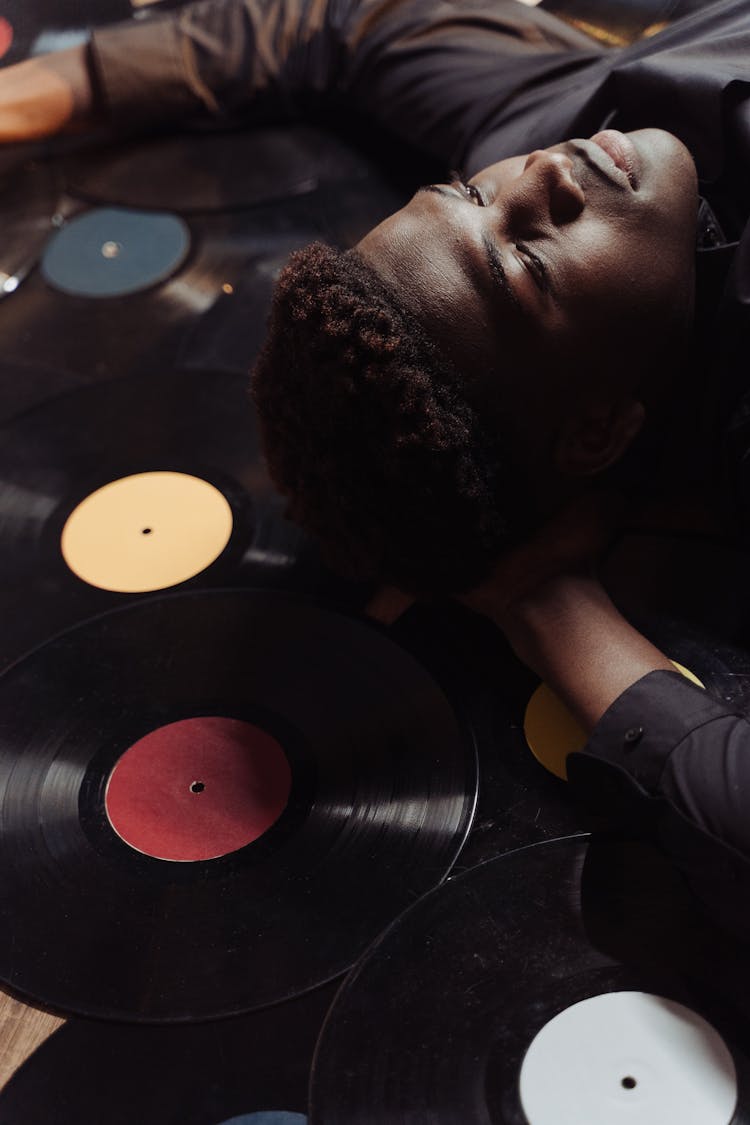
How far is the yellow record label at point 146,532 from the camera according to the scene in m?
1.33

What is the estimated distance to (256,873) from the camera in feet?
3.38

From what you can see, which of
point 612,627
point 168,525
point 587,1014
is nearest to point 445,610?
point 612,627

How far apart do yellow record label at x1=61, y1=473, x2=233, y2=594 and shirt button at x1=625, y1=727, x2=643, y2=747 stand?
1.79ft

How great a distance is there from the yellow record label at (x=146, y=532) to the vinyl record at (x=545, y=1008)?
1.73 ft

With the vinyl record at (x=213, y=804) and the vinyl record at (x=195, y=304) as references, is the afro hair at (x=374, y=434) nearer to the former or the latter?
the vinyl record at (x=213, y=804)

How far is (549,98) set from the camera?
155cm

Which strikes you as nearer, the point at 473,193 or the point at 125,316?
the point at 473,193

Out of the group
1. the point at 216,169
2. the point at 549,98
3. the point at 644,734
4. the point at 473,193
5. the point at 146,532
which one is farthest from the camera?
the point at 216,169

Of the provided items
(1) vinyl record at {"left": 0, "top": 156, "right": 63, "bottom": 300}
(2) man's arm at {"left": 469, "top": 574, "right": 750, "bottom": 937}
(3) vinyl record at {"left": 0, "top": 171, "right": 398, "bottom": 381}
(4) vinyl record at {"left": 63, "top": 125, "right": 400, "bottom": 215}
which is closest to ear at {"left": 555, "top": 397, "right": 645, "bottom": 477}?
(2) man's arm at {"left": 469, "top": 574, "right": 750, "bottom": 937}

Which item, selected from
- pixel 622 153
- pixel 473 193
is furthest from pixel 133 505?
pixel 622 153

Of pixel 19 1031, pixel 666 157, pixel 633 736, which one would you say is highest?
pixel 666 157

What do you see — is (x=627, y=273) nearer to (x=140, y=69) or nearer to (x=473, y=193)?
(x=473, y=193)

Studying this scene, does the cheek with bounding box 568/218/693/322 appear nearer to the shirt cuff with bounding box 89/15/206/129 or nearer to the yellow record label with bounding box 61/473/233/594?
the yellow record label with bounding box 61/473/233/594

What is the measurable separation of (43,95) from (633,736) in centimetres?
140
